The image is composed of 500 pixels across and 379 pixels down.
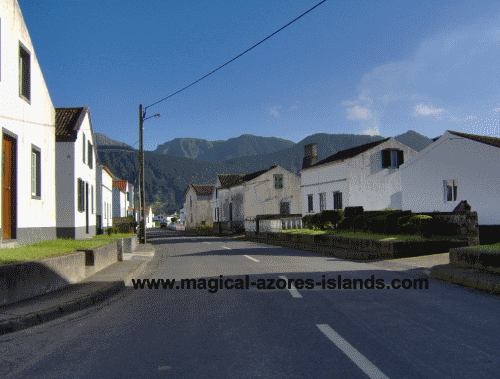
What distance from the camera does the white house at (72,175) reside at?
63.3 ft

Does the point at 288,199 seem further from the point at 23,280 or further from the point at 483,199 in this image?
the point at 23,280

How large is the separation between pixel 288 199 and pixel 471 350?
44.5 m

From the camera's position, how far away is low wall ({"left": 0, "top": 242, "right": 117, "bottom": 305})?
22.4 ft

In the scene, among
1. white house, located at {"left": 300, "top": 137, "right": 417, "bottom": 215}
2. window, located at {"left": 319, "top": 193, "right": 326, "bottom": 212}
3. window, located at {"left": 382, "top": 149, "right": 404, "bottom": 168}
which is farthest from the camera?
window, located at {"left": 319, "top": 193, "right": 326, "bottom": 212}

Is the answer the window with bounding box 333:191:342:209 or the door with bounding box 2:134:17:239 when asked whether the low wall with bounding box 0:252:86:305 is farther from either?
the window with bounding box 333:191:342:209

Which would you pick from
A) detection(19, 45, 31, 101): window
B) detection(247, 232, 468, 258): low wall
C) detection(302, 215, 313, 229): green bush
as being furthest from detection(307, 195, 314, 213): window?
detection(19, 45, 31, 101): window

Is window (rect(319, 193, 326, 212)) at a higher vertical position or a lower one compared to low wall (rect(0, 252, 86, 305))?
higher

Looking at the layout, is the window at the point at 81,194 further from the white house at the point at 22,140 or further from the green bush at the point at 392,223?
the green bush at the point at 392,223

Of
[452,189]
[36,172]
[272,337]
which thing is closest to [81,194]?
[36,172]

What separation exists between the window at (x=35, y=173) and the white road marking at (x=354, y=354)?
1090cm

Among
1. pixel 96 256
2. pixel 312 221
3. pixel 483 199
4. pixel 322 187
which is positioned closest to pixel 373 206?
pixel 322 187

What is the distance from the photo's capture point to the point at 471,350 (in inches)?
176

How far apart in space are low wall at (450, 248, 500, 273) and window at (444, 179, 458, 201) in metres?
12.8

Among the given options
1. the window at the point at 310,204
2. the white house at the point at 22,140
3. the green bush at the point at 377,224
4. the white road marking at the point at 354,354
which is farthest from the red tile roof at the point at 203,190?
the white road marking at the point at 354,354
